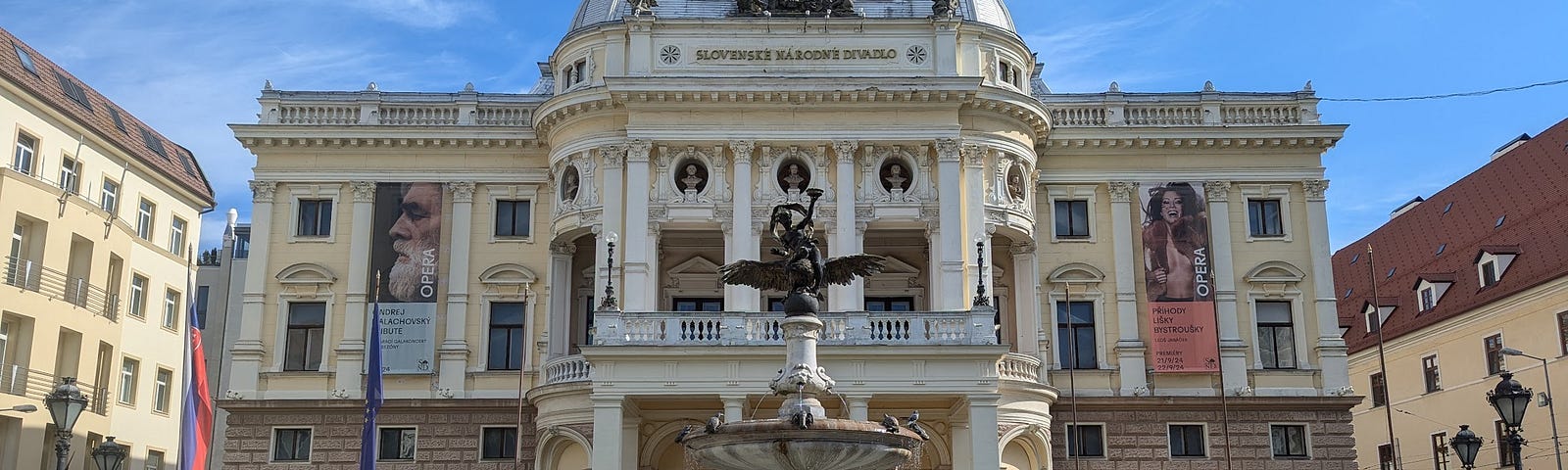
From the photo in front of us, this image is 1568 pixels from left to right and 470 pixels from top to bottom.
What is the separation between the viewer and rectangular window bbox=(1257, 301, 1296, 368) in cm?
3950

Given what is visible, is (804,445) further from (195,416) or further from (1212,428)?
(1212,428)

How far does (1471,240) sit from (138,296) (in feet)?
145

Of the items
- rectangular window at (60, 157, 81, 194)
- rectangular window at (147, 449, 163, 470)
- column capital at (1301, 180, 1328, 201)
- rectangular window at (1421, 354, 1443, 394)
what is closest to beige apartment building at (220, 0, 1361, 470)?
column capital at (1301, 180, 1328, 201)

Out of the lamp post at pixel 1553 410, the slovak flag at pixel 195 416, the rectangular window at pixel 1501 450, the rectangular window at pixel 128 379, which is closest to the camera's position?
the slovak flag at pixel 195 416

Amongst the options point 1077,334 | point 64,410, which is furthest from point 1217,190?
point 64,410

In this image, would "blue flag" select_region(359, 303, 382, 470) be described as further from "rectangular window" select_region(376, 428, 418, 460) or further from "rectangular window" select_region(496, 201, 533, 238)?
"rectangular window" select_region(496, 201, 533, 238)

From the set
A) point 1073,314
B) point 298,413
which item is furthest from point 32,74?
→ point 1073,314

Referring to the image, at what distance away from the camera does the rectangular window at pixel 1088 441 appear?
38.7m

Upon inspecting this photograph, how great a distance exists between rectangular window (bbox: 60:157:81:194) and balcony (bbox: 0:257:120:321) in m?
2.38

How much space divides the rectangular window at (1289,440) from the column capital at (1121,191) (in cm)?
700

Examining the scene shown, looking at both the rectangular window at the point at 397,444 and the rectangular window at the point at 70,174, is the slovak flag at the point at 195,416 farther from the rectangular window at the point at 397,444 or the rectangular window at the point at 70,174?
the rectangular window at the point at 70,174

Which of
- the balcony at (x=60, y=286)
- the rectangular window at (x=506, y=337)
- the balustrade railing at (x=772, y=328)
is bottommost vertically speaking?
the balustrade railing at (x=772, y=328)

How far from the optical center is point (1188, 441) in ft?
128

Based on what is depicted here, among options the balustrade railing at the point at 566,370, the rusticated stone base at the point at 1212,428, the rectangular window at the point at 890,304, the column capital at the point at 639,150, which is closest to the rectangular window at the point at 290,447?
the balustrade railing at the point at 566,370
